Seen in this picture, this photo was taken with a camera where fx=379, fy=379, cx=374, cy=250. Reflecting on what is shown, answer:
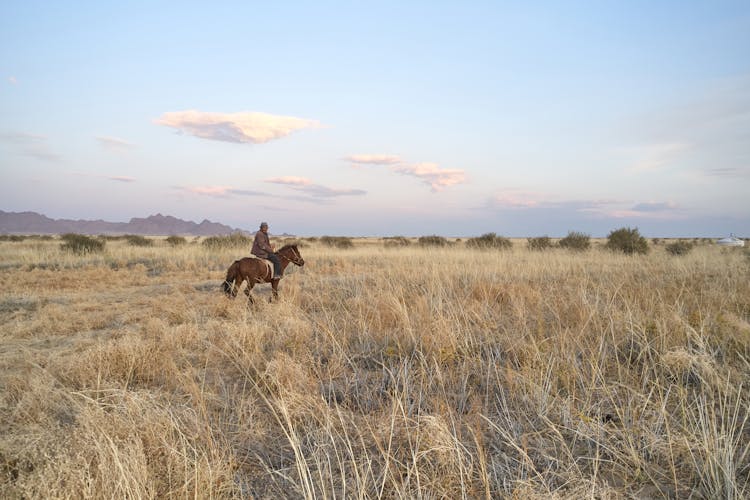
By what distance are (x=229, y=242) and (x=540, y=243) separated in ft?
64.7

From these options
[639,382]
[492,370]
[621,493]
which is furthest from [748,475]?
[492,370]

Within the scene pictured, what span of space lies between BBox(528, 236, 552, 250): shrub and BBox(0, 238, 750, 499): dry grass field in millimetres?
14946

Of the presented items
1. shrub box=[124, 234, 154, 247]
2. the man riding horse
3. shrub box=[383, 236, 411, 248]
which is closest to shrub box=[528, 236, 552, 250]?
shrub box=[383, 236, 411, 248]

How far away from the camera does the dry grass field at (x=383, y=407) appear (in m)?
2.02

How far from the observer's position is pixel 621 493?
2.01 meters

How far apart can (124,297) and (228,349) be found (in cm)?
642

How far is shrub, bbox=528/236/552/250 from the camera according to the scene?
2158 cm

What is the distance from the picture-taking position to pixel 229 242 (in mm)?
23391

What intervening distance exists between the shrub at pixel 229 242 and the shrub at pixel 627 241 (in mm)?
21409

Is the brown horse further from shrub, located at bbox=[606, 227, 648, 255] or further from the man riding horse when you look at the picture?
shrub, located at bbox=[606, 227, 648, 255]

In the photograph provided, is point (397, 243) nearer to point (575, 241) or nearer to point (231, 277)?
point (575, 241)

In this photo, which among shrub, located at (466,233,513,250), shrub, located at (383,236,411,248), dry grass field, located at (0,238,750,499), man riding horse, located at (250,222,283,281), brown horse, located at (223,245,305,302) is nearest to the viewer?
dry grass field, located at (0,238,750,499)

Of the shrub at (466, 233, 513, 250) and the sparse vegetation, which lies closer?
the sparse vegetation

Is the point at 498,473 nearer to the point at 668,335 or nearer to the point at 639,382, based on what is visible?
the point at 639,382
